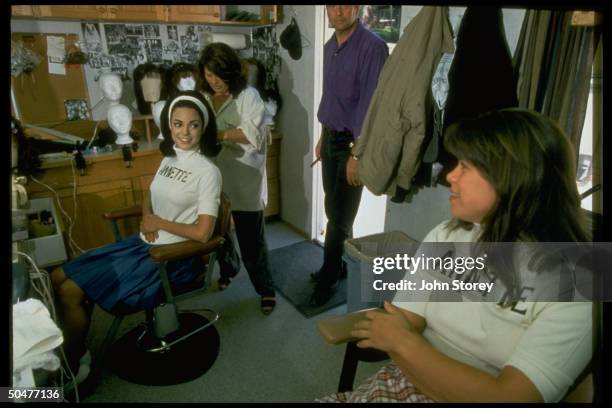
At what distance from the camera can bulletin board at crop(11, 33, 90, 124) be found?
2.39 metres

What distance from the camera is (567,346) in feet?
2.47

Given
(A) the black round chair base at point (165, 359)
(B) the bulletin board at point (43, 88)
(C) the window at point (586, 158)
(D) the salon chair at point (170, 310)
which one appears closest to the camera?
(C) the window at point (586, 158)

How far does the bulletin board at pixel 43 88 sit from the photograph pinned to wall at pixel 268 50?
4.04 ft

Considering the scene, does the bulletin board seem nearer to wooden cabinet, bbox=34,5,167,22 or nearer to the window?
wooden cabinet, bbox=34,5,167,22

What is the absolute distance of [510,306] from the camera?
85cm

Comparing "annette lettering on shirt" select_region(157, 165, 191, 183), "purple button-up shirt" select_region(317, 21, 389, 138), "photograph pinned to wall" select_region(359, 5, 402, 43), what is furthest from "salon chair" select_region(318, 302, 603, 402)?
"photograph pinned to wall" select_region(359, 5, 402, 43)

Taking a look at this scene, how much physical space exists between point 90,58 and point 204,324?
6.24 ft

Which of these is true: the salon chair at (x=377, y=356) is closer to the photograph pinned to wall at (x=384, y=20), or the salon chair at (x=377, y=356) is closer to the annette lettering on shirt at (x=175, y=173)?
the annette lettering on shirt at (x=175, y=173)

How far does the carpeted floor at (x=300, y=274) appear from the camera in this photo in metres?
2.25

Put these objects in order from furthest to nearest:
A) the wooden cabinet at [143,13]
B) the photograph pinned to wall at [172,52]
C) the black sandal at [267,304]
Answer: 1. the photograph pinned to wall at [172,52]
2. the wooden cabinet at [143,13]
3. the black sandal at [267,304]

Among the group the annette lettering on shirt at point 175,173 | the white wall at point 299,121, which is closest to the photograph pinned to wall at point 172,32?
the white wall at point 299,121

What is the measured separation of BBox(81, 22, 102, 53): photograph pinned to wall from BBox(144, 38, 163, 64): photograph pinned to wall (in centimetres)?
30

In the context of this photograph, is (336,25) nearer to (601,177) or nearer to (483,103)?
(483,103)

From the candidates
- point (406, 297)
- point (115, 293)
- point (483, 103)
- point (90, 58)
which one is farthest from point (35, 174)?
point (483, 103)
